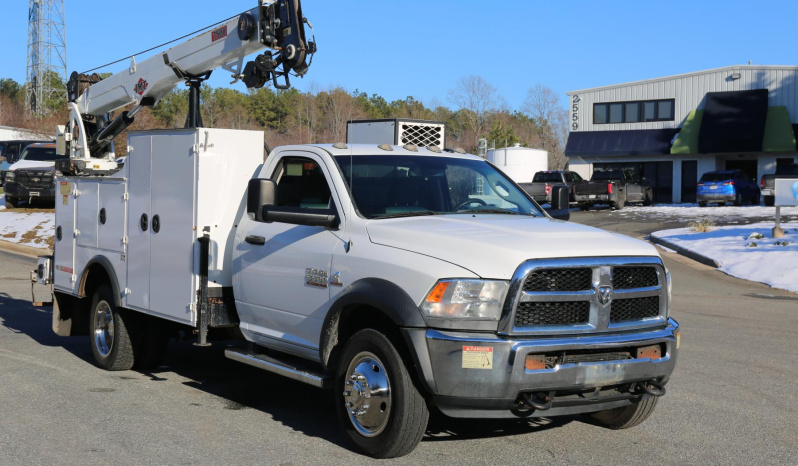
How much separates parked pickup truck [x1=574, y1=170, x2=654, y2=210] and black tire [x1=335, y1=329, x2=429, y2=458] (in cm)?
3176

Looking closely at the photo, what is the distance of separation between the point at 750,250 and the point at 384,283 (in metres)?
17.1

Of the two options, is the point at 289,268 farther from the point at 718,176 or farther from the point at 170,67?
the point at 718,176

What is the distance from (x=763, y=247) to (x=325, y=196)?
55.0 ft

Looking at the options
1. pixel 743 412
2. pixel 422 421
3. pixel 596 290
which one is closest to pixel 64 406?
pixel 422 421

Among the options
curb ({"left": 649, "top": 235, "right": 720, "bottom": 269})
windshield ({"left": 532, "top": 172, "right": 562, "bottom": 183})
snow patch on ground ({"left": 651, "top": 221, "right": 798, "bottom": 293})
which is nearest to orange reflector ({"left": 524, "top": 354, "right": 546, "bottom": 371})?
snow patch on ground ({"left": 651, "top": 221, "right": 798, "bottom": 293})

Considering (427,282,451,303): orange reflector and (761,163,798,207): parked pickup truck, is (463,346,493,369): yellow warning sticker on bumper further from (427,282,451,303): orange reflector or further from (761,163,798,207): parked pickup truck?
(761,163,798,207): parked pickup truck

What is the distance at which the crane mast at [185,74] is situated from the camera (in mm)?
9219

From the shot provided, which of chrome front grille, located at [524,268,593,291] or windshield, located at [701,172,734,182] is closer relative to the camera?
chrome front grille, located at [524,268,593,291]

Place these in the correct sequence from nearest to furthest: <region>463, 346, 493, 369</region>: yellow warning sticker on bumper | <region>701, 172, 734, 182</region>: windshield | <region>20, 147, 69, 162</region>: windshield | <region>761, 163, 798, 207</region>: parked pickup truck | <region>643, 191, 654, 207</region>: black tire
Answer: <region>463, 346, 493, 369</region>: yellow warning sticker on bumper → <region>20, 147, 69, 162</region>: windshield → <region>761, 163, 798, 207</region>: parked pickup truck → <region>701, 172, 734, 182</region>: windshield → <region>643, 191, 654, 207</region>: black tire

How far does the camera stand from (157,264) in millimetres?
8008

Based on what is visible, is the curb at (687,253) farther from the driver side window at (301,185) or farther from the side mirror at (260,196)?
the side mirror at (260,196)

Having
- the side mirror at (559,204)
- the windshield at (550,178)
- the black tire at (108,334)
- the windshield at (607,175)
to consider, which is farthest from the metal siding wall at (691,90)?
the black tire at (108,334)

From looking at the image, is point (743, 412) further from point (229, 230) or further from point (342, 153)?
point (229, 230)

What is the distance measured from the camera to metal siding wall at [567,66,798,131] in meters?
44.6
